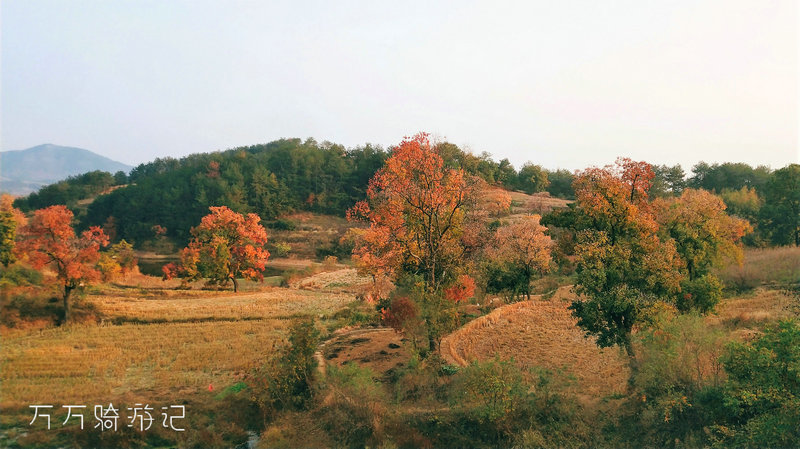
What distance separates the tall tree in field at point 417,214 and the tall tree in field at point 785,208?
4430cm

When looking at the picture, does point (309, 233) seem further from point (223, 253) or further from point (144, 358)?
point (144, 358)

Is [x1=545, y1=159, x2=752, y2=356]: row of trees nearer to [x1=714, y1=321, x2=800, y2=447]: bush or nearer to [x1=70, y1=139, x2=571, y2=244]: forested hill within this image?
[x1=714, y1=321, x2=800, y2=447]: bush

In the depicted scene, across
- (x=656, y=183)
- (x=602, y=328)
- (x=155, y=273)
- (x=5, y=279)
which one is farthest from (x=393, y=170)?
(x=656, y=183)

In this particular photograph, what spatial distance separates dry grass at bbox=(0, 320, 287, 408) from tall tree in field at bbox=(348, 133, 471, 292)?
22.3 feet

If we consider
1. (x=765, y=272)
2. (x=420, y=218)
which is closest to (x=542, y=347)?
(x=420, y=218)

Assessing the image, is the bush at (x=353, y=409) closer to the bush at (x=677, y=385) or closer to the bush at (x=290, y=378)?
the bush at (x=290, y=378)

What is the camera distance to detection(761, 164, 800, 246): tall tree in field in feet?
152

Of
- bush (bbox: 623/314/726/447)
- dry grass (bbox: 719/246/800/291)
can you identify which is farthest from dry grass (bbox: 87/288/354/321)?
dry grass (bbox: 719/246/800/291)

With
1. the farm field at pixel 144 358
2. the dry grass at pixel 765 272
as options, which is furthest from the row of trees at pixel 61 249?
the dry grass at pixel 765 272

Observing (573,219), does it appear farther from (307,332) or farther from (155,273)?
(155,273)

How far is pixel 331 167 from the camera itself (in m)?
106

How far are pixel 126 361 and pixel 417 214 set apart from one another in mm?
14872

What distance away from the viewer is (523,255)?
105ft

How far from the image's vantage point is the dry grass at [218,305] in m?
30.9
